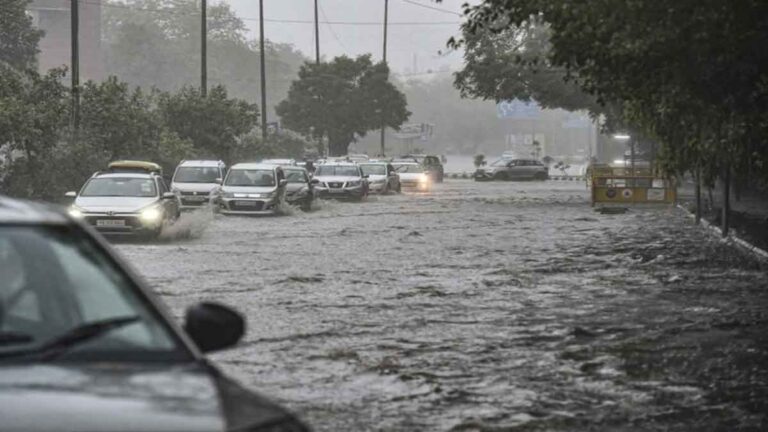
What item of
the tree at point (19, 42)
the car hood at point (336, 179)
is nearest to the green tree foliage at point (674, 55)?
the car hood at point (336, 179)

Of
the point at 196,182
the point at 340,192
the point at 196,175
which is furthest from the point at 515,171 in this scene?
the point at 196,182

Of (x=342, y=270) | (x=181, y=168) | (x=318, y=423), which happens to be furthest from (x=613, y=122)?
(x=318, y=423)

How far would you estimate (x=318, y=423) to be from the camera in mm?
9727

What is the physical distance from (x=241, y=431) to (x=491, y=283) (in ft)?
56.1

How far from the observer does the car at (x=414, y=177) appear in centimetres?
6688

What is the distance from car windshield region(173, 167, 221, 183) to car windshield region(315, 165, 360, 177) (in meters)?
9.83

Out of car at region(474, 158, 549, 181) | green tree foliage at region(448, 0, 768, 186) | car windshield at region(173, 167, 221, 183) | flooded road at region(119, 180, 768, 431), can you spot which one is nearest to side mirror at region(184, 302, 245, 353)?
flooded road at region(119, 180, 768, 431)

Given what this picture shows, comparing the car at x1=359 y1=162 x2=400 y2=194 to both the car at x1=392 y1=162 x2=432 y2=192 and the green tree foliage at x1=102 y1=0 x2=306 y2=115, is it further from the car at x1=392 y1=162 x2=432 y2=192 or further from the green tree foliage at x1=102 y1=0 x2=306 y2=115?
the green tree foliage at x1=102 y1=0 x2=306 y2=115

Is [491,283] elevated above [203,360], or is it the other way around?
[203,360]

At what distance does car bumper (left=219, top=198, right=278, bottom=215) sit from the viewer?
39.3m

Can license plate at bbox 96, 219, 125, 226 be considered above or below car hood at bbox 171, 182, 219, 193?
below

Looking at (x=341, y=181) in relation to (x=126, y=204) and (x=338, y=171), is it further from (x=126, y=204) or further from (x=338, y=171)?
(x=126, y=204)

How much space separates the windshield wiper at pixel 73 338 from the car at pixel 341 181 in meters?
45.5

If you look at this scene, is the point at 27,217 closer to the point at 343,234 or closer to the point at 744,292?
the point at 744,292
